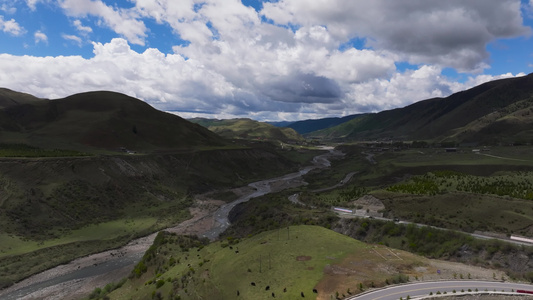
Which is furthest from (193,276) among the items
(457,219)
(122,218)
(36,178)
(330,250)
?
(36,178)

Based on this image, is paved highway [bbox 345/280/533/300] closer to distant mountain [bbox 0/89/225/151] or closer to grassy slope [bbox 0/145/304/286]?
grassy slope [bbox 0/145/304/286]

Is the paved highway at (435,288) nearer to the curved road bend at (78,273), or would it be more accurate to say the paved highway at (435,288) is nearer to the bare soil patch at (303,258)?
the bare soil patch at (303,258)

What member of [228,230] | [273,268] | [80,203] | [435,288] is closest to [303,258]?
[273,268]

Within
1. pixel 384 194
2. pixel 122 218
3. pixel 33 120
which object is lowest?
pixel 122 218

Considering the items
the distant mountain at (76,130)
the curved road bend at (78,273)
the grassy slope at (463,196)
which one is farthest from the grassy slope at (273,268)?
the distant mountain at (76,130)

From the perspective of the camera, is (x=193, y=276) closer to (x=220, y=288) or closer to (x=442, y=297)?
(x=220, y=288)
